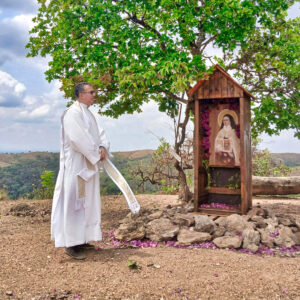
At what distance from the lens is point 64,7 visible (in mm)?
8148

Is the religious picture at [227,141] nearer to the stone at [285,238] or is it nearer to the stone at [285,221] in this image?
the stone at [285,221]

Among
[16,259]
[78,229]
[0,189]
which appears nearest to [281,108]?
[78,229]

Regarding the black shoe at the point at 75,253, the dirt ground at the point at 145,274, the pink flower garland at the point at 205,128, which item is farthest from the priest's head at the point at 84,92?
the pink flower garland at the point at 205,128

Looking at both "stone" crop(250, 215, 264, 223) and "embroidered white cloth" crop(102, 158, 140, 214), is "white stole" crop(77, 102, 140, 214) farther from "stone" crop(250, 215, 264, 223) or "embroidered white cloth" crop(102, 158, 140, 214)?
"stone" crop(250, 215, 264, 223)

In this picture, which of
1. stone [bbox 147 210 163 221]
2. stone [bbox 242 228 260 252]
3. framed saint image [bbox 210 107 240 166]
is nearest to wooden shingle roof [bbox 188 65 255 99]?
framed saint image [bbox 210 107 240 166]

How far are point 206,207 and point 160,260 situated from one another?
9.68ft

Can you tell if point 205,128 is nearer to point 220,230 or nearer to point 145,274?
point 220,230

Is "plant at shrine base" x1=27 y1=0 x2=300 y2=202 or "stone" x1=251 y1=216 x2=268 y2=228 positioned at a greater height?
"plant at shrine base" x1=27 y1=0 x2=300 y2=202

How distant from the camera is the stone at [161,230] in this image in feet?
20.3

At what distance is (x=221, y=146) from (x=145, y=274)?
155 inches

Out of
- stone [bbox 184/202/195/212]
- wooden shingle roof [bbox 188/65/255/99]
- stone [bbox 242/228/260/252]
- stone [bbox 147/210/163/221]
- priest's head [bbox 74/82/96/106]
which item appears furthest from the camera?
stone [bbox 184/202/195/212]

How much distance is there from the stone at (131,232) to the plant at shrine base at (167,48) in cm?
261

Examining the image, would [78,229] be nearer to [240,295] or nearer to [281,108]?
[240,295]

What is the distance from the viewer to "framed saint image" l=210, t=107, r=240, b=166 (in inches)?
302
